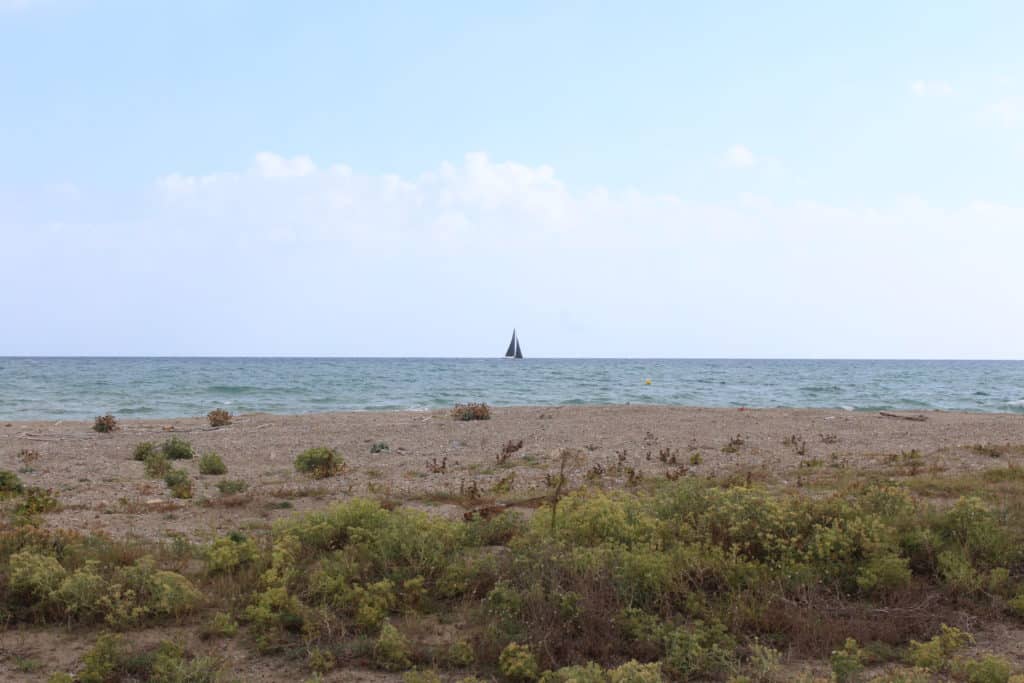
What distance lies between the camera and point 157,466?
1211 centimetres

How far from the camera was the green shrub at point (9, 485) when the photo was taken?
969 centimetres

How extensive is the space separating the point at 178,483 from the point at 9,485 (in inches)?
80.1

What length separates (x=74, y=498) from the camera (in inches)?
380

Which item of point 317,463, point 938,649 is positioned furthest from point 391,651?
point 317,463

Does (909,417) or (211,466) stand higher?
(909,417)

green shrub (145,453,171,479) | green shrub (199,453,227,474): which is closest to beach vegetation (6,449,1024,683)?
green shrub (145,453,171,479)

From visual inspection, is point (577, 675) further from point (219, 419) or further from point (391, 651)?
point (219, 419)

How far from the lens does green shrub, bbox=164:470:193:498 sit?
998 centimetres

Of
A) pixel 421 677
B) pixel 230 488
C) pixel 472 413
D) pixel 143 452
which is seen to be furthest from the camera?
pixel 472 413

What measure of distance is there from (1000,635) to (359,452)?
11.3 meters

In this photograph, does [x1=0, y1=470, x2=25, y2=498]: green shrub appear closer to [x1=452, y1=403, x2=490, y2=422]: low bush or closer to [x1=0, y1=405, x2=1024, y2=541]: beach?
[x1=0, y1=405, x2=1024, y2=541]: beach

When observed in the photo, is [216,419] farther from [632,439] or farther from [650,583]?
[650,583]

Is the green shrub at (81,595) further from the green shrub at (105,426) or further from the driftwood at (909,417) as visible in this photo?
the driftwood at (909,417)

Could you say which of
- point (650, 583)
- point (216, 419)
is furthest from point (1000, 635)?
point (216, 419)
